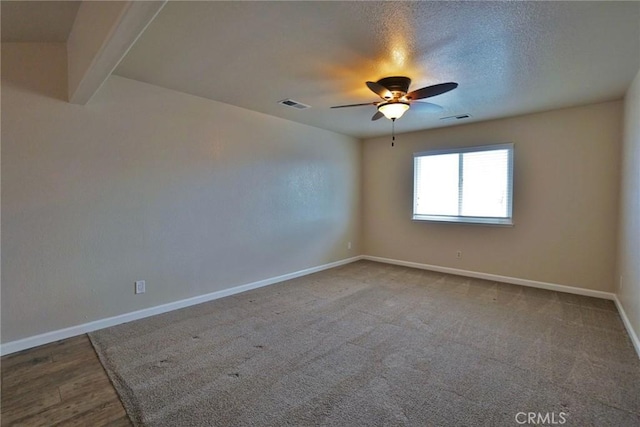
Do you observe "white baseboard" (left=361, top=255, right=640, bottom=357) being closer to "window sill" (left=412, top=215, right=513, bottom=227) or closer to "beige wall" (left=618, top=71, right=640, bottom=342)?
"beige wall" (left=618, top=71, right=640, bottom=342)

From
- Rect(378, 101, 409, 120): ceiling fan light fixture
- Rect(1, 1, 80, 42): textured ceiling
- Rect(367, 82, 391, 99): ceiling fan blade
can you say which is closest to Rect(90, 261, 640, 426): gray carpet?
Rect(378, 101, 409, 120): ceiling fan light fixture

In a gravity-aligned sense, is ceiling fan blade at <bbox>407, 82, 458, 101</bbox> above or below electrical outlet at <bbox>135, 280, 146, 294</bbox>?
above

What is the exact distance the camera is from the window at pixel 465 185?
→ 4.65 meters

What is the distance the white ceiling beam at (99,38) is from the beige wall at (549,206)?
4710mm

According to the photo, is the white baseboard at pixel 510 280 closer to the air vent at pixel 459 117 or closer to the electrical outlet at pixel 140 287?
the air vent at pixel 459 117

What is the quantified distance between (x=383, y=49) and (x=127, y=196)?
2.80 metres

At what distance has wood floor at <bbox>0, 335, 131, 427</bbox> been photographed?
1.81m

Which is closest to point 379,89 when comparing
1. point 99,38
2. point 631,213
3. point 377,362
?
point 99,38

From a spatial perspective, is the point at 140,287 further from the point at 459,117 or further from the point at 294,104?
the point at 459,117

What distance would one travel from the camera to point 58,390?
208 cm

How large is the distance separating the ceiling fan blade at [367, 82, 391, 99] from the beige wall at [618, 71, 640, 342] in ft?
7.49

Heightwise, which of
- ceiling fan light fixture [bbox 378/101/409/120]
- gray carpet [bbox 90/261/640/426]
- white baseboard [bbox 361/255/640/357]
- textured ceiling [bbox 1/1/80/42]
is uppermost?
textured ceiling [bbox 1/1/80/42]

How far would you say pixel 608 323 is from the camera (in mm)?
3119

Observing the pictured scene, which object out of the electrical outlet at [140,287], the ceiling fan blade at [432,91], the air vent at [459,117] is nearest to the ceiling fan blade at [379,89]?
the ceiling fan blade at [432,91]
